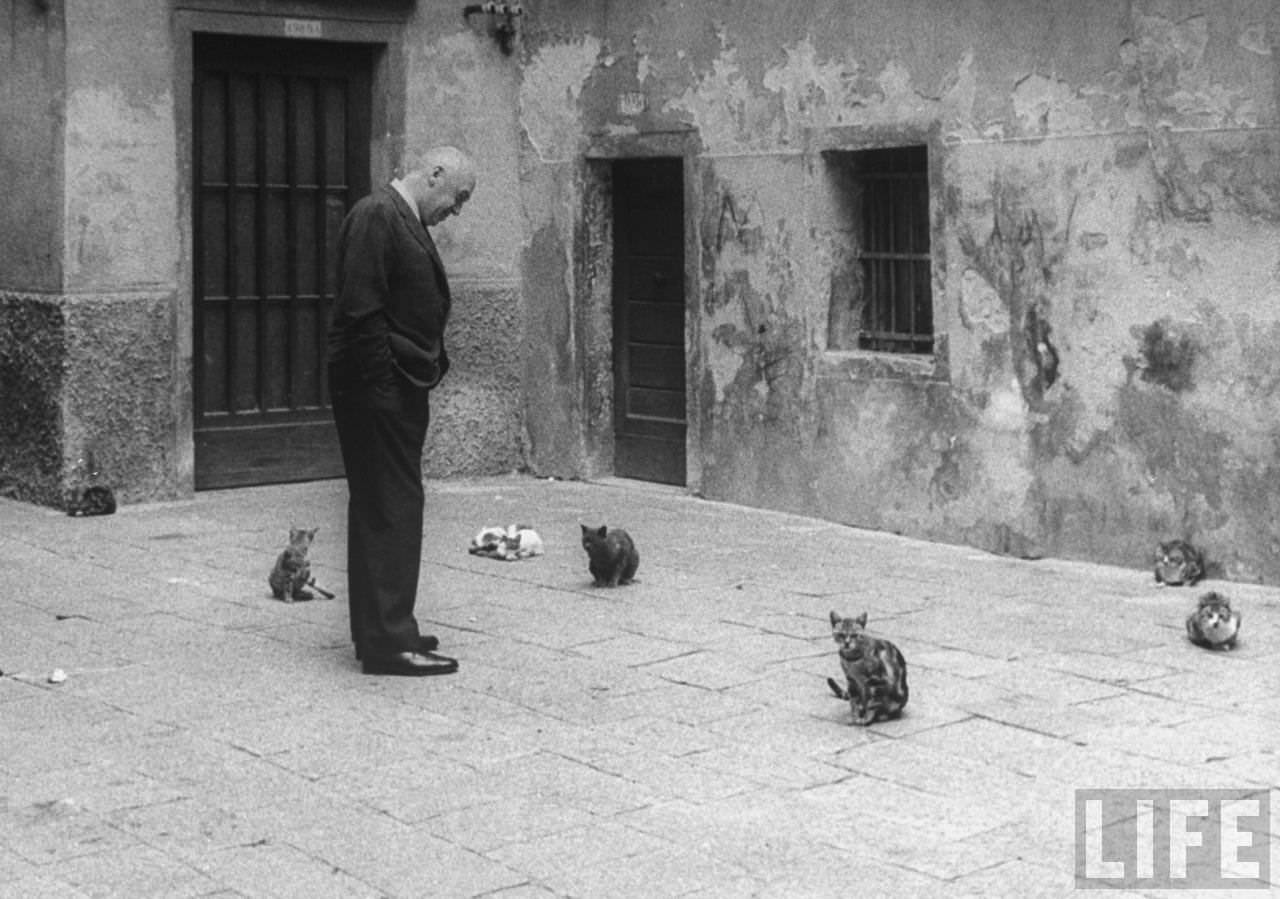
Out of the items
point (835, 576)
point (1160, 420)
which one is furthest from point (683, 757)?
point (1160, 420)

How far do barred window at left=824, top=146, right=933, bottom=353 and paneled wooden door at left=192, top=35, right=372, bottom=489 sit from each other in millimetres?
3609

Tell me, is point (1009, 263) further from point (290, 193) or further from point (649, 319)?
point (290, 193)

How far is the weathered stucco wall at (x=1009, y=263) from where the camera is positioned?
9758 millimetres

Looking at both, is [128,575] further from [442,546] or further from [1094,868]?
[1094,868]

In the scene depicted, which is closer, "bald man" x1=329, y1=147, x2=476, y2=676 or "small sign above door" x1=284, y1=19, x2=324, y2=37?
"bald man" x1=329, y1=147, x2=476, y2=676

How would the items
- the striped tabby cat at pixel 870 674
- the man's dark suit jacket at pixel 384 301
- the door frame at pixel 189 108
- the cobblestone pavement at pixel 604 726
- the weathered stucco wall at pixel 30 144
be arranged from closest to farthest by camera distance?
the cobblestone pavement at pixel 604 726
the striped tabby cat at pixel 870 674
the man's dark suit jacket at pixel 384 301
the weathered stucco wall at pixel 30 144
the door frame at pixel 189 108

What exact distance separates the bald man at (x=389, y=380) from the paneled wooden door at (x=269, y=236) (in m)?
5.44

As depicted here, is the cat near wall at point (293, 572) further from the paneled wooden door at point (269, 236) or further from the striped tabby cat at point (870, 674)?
the paneled wooden door at point (269, 236)

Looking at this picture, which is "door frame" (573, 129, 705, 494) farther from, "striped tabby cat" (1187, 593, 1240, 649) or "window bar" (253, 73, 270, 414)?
"striped tabby cat" (1187, 593, 1240, 649)

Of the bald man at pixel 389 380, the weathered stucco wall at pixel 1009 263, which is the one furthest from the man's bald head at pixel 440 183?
the weathered stucco wall at pixel 1009 263

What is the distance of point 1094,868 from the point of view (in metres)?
5.47

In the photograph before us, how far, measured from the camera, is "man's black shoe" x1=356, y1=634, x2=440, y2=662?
8164 mm

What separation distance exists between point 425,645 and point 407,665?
0.32 m

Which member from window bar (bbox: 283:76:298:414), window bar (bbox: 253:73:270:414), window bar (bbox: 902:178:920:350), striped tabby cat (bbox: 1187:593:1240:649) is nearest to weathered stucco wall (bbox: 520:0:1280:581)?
window bar (bbox: 902:178:920:350)
